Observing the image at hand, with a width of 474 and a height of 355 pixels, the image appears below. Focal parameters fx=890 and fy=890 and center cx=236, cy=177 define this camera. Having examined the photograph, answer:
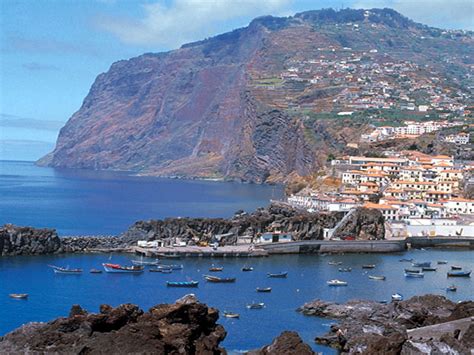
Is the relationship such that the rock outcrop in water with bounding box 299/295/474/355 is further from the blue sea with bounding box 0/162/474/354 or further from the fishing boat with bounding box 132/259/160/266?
the fishing boat with bounding box 132/259/160/266

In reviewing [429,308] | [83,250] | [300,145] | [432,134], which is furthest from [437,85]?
[429,308]

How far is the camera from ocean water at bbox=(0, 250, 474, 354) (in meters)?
40.4

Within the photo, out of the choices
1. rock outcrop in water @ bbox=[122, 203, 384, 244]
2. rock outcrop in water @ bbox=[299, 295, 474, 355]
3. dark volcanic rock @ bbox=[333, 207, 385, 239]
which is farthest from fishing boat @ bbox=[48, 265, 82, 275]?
dark volcanic rock @ bbox=[333, 207, 385, 239]

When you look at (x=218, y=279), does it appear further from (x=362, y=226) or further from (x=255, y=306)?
(x=362, y=226)

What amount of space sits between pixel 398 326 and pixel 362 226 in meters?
37.4

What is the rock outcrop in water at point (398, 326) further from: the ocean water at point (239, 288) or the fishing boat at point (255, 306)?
the fishing boat at point (255, 306)

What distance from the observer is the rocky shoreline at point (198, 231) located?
60.8m

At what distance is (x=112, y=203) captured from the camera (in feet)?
374

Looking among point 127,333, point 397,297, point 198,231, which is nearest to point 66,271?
point 198,231

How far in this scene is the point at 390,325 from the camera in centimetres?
3478

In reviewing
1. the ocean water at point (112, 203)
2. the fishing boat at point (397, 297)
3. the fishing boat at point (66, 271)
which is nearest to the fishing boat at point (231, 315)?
the fishing boat at point (397, 297)

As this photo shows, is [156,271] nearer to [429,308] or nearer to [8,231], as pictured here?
[8,231]

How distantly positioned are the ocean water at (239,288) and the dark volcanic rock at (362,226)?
5.86 m

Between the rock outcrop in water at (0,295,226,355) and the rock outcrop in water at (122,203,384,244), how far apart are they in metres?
36.8
